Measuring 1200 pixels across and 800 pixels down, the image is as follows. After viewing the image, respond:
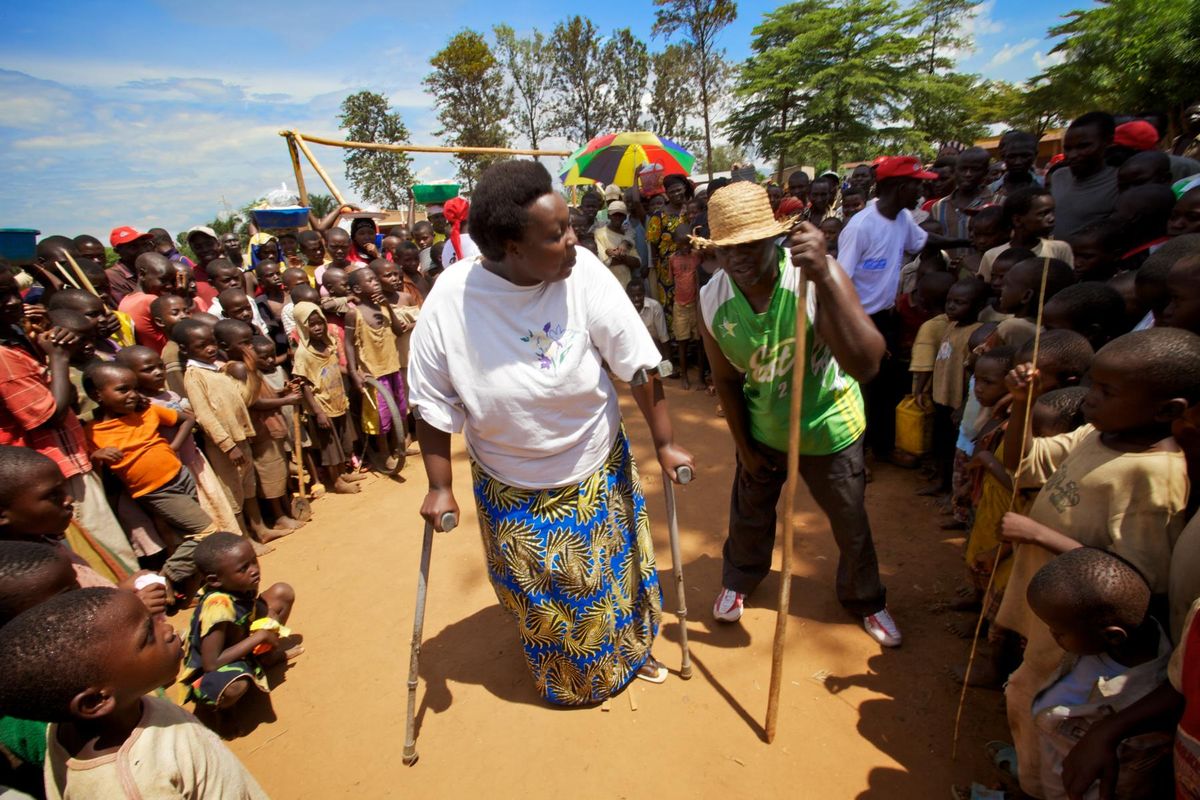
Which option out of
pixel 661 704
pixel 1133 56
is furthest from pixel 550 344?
pixel 1133 56

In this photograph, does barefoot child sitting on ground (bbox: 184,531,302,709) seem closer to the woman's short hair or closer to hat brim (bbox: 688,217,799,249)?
the woman's short hair

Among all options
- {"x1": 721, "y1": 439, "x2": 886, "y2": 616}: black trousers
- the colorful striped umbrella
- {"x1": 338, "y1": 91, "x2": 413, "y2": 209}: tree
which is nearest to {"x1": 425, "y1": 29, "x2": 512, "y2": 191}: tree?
{"x1": 338, "y1": 91, "x2": 413, "y2": 209}: tree

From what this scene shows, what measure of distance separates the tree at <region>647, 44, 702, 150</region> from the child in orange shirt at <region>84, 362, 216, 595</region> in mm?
33258

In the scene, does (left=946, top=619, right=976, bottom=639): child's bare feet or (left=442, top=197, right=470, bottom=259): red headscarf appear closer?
Answer: (left=946, top=619, right=976, bottom=639): child's bare feet

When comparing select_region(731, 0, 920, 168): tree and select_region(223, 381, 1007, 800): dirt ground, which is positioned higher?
select_region(731, 0, 920, 168): tree

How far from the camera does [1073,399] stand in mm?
2197

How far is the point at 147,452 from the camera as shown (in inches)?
139

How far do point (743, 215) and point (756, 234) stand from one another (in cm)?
9

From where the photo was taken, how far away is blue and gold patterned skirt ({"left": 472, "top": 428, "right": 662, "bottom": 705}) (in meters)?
2.35

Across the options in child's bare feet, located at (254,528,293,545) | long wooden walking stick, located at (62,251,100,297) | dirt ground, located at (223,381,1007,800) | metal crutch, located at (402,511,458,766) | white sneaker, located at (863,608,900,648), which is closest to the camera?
dirt ground, located at (223,381,1007,800)

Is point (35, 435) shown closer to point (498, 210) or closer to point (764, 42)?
point (498, 210)

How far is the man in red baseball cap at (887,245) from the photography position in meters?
4.38

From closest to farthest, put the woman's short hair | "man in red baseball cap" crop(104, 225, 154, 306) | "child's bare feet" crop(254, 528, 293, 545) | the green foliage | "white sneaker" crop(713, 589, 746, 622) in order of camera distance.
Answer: the woman's short hair, "white sneaker" crop(713, 589, 746, 622), "child's bare feet" crop(254, 528, 293, 545), "man in red baseball cap" crop(104, 225, 154, 306), the green foliage

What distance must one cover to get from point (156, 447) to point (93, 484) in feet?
1.18
